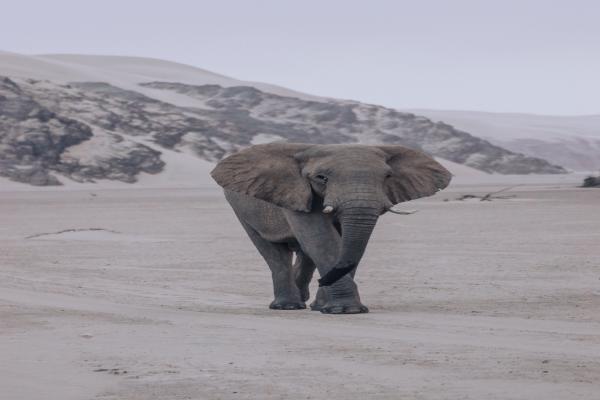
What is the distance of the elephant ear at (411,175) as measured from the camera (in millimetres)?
13891

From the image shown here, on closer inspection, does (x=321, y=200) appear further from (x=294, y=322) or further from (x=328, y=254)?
(x=294, y=322)

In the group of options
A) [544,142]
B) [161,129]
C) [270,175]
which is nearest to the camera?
[270,175]

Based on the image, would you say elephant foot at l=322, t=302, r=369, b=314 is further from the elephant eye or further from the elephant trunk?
the elephant eye

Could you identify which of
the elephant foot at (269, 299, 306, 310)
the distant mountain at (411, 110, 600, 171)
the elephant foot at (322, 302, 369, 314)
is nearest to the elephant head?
the elephant foot at (322, 302, 369, 314)

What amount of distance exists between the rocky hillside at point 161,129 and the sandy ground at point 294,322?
4055 centimetres

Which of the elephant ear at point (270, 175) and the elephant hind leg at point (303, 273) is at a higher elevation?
the elephant ear at point (270, 175)

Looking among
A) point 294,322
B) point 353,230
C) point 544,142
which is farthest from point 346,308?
point 544,142

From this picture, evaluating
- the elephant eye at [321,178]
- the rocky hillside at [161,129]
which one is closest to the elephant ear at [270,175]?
the elephant eye at [321,178]

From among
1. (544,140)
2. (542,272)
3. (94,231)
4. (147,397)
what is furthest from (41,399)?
(544,140)

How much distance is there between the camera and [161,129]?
261 ft

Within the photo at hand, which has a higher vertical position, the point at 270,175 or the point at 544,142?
the point at 270,175

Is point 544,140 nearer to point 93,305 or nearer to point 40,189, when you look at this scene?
point 40,189

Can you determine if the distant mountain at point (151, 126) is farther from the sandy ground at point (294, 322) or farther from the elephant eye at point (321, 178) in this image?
the elephant eye at point (321, 178)

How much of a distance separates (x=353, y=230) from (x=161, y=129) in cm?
6751
